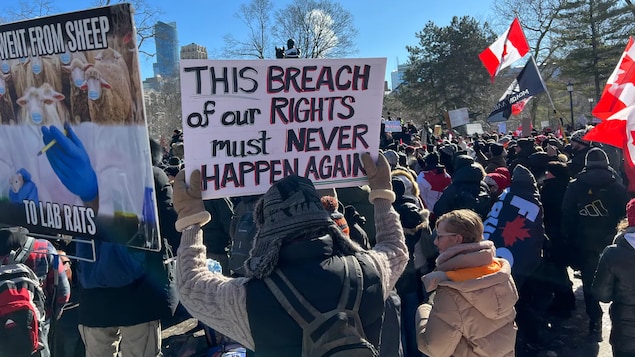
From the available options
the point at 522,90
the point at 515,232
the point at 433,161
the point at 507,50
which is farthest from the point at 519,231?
the point at 507,50

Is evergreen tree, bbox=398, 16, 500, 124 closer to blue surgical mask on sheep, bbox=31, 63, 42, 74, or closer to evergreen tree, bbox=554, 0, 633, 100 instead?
evergreen tree, bbox=554, 0, 633, 100

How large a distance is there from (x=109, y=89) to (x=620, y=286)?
11.7 ft

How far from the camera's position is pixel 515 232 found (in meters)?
3.99

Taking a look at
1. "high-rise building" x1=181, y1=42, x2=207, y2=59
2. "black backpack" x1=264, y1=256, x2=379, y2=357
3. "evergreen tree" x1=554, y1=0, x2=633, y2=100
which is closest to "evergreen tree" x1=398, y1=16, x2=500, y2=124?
"evergreen tree" x1=554, y1=0, x2=633, y2=100

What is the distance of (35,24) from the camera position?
8.17 feet

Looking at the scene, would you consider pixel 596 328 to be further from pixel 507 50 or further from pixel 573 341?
pixel 507 50

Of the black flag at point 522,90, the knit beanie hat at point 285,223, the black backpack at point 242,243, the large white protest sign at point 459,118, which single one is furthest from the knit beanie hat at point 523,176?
the large white protest sign at point 459,118

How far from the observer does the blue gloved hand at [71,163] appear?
2.48 metres

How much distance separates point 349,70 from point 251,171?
79cm

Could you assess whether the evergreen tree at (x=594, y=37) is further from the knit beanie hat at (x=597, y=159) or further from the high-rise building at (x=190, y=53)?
the knit beanie hat at (x=597, y=159)

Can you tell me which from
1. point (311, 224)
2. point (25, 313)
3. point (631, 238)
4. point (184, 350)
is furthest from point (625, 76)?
point (25, 313)

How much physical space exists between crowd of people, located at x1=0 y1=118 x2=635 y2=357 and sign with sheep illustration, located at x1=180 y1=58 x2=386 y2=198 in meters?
0.18

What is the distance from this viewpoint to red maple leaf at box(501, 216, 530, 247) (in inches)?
157

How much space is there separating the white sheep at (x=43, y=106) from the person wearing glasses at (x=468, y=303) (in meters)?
2.09
